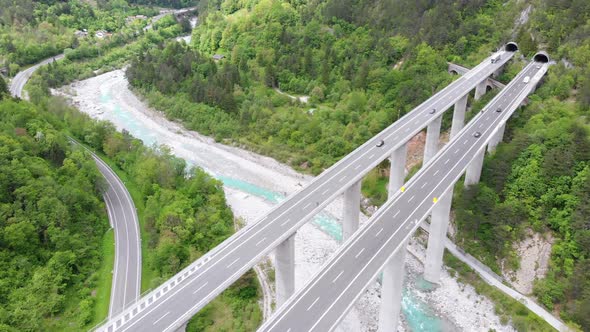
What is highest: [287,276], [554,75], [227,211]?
[554,75]

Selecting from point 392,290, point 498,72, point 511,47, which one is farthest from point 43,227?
point 511,47

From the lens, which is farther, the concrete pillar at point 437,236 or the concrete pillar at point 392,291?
the concrete pillar at point 437,236

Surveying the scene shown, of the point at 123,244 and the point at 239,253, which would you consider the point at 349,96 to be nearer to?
the point at 123,244

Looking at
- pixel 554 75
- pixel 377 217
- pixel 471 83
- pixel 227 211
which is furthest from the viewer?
pixel 471 83

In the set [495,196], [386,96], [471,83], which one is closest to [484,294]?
[495,196]

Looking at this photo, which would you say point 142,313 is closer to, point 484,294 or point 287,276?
point 287,276

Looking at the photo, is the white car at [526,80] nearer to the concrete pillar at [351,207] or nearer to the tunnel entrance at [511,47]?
the tunnel entrance at [511,47]

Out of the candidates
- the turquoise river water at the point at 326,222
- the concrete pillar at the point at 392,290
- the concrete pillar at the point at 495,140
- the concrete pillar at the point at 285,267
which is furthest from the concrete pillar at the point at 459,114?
the concrete pillar at the point at 285,267
